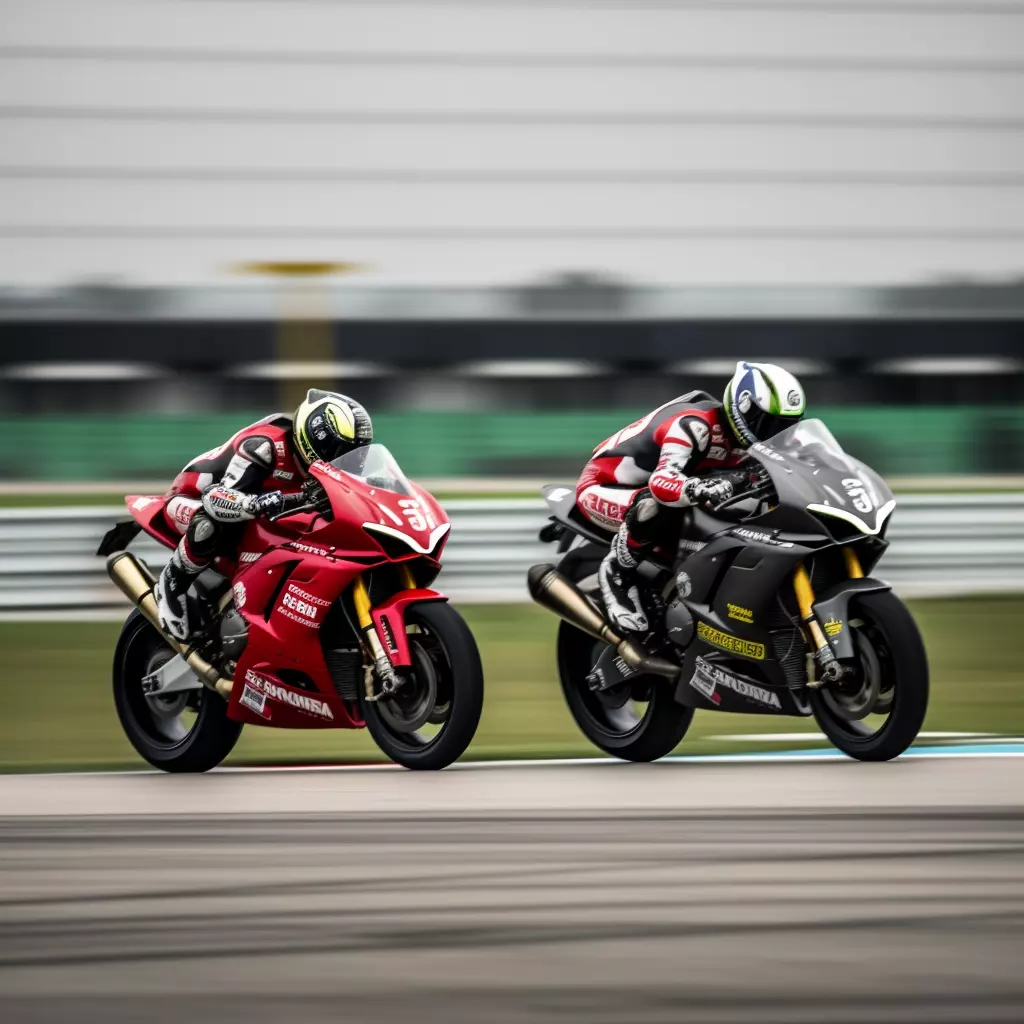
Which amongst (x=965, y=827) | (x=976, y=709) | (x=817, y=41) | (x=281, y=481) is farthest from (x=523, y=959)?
(x=817, y=41)

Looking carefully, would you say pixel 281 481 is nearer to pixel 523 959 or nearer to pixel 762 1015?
pixel 523 959

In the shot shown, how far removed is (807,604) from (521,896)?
2.45 m

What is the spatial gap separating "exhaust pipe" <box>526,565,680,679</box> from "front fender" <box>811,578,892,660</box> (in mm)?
815

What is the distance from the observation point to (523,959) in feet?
15.4

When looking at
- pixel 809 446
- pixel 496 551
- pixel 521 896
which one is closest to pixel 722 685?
pixel 809 446

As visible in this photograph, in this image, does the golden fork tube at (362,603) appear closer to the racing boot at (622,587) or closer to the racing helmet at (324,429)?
the racing helmet at (324,429)

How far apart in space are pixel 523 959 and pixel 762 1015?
0.71 metres

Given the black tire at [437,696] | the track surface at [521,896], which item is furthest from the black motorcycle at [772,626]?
the black tire at [437,696]

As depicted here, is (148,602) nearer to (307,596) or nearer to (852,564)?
(307,596)

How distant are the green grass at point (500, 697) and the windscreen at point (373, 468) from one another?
1.18 metres

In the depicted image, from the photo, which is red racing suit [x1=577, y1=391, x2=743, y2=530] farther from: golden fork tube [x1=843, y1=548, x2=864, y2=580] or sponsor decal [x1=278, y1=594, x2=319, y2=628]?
sponsor decal [x1=278, y1=594, x2=319, y2=628]

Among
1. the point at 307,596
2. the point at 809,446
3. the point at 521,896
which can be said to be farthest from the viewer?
the point at 809,446

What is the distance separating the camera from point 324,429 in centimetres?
787

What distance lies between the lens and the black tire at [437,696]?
7.25 m
